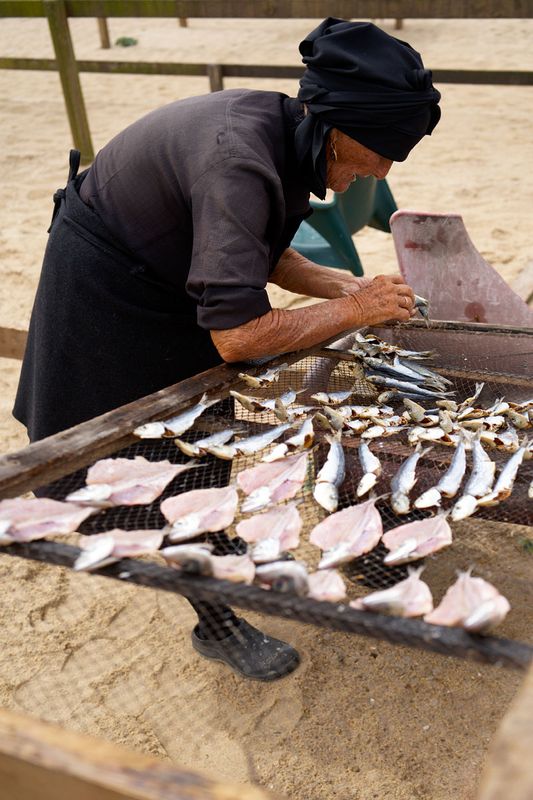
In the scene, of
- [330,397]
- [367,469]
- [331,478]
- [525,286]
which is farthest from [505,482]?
[525,286]

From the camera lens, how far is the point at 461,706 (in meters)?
2.88

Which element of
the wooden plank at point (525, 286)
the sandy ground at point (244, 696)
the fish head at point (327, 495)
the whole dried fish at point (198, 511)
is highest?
the whole dried fish at point (198, 511)

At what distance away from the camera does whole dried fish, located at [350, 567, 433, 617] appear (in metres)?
1.70

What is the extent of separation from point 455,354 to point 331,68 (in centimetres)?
149

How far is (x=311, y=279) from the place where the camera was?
351 centimetres

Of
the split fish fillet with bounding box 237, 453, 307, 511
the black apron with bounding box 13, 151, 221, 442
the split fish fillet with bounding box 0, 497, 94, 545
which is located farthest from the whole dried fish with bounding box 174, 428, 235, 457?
the black apron with bounding box 13, 151, 221, 442

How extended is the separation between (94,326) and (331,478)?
3.58ft

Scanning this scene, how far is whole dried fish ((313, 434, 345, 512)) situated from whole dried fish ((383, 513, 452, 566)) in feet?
0.76

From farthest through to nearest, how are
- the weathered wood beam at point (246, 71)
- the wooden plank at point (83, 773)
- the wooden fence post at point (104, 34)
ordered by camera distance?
the wooden fence post at point (104, 34)
the weathered wood beam at point (246, 71)
the wooden plank at point (83, 773)

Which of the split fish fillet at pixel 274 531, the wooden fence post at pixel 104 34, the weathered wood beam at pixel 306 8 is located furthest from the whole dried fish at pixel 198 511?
the wooden fence post at pixel 104 34

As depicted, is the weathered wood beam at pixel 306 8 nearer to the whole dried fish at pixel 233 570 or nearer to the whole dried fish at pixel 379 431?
the whole dried fish at pixel 379 431

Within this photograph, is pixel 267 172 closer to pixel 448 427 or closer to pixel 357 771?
pixel 448 427

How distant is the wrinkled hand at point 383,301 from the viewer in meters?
3.02

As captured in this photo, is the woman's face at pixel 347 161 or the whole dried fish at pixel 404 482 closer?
the whole dried fish at pixel 404 482
